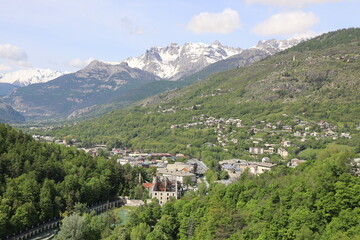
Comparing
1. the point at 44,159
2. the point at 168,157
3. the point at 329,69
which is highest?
the point at 329,69

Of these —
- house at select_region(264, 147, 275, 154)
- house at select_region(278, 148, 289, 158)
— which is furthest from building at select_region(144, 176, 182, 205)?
house at select_region(264, 147, 275, 154)

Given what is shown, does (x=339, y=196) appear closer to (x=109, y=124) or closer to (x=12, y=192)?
(x=12, y=192)

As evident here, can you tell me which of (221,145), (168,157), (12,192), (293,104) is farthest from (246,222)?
(293,104)

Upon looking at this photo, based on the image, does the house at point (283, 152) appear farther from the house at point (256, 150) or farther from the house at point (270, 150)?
the house at point (256, 150)

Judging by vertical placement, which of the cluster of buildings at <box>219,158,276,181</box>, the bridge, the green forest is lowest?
the cluster of buildings at <box>219,158,276,181</box>

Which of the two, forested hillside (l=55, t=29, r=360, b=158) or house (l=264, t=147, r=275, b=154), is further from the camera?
forested hillside (l=55, t=29, r=360, b=158)

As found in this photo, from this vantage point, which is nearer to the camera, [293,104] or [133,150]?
[133,150]

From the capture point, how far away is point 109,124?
194 metres

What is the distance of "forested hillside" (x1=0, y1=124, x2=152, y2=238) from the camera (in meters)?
58.0

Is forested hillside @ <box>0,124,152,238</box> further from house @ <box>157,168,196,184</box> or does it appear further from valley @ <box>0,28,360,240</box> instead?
house @ <box>157,168,196,184</box>

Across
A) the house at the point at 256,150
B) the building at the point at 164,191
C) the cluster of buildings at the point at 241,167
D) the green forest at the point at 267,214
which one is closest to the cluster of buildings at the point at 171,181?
the building at the point at 164,191

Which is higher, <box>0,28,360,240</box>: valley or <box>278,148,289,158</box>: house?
<box>0,28,360,240</box>: valley

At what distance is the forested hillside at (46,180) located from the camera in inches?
2283

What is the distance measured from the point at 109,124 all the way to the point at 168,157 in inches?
2991
